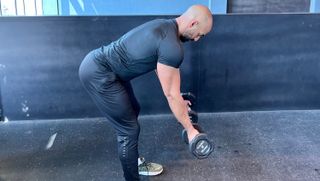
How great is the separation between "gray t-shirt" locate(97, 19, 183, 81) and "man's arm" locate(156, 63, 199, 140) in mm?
33

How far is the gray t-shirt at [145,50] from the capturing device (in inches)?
69.4

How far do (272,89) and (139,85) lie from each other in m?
1.24

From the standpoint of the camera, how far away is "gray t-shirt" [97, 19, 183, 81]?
1.76 metres

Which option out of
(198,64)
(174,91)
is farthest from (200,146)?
(198,64)

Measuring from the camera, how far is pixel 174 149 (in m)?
2.79

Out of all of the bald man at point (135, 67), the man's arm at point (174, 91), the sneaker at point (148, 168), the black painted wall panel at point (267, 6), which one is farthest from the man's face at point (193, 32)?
the black painted wall panel at point (267, 6)

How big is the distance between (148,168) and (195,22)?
3.49ft

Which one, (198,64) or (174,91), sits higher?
(174,91)

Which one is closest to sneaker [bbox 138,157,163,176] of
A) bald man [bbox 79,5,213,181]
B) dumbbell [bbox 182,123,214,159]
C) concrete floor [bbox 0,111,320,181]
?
concrete floor [bbox 0,111,320,181]

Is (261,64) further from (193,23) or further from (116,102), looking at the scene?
(116,102)

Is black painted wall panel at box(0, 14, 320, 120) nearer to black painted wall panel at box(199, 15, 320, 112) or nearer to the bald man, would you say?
black painted wall panel at box(199, 15, 320, 112)

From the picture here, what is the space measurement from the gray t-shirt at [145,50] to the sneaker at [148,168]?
2.23 feet

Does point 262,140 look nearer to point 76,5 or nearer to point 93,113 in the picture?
point 93,113

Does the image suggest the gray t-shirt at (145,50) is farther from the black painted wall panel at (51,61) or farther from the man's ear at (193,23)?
the black painted wall panel at (51,61)
